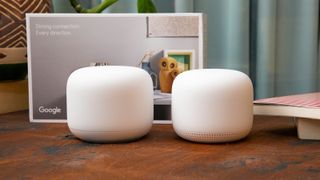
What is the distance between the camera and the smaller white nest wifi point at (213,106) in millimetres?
536

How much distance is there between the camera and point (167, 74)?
0.68 meters

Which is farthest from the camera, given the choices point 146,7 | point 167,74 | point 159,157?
point 146,7

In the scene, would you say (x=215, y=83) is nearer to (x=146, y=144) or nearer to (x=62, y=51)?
(x=146, y=144)

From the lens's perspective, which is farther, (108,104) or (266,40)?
(266,40)

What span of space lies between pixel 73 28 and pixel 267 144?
344mm

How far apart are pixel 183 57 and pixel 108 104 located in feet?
0.60

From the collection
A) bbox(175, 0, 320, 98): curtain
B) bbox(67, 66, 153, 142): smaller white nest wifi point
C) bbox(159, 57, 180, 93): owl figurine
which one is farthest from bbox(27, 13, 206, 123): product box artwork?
bbox(175, 0, 320, 98): curtain

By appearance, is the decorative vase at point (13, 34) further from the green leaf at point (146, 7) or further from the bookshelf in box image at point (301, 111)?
the bookshelf in box image at point (301, 111)

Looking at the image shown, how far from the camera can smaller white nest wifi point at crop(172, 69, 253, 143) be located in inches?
21.1

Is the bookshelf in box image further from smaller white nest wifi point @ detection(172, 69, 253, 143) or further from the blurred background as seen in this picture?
the blurred background

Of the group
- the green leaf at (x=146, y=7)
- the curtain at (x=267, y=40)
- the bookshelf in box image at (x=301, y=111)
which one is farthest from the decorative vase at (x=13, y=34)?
the bookshelf in box image at (x=301, y=111)

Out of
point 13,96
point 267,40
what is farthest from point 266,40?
point 13,96

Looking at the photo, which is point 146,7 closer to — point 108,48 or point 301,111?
point 108,48

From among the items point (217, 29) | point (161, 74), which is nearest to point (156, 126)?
point (161, 74)
